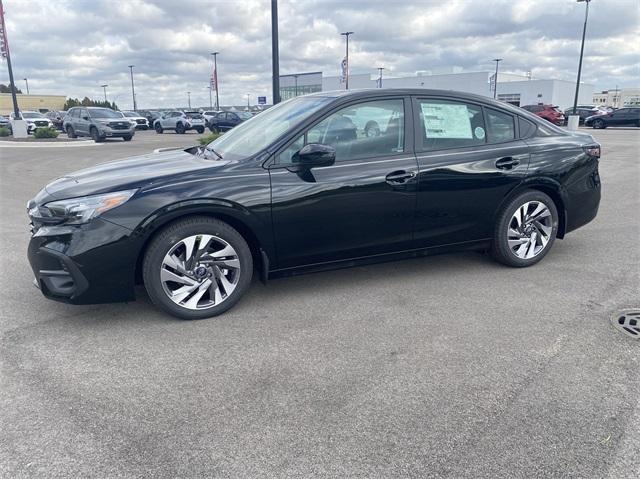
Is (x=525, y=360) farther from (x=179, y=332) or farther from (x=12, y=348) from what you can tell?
(x=12, y=348)

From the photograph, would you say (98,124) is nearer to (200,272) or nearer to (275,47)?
(275,47)

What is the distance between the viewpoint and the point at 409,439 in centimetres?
242

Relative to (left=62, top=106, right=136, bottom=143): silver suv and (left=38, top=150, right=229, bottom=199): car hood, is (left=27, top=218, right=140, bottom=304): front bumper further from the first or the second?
(left=62, top=106, right=136, bottom=143): silver suv

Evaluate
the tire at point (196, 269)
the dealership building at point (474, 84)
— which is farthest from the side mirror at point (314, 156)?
the dealership building at point (474, 84)

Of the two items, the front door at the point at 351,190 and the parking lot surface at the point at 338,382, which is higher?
the front door at the point at 351,190

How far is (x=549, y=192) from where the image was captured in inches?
194

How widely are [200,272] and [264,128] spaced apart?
145cm

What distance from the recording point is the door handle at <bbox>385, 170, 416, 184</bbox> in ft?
13.6

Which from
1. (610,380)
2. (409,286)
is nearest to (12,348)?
(409,286)

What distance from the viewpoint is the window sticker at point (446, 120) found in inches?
174

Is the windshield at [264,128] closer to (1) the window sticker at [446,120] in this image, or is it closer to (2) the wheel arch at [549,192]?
(1) the window sticker at [446,120]

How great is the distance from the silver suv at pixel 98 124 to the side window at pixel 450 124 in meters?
22.7

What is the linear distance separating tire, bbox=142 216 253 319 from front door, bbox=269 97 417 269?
0.34 metres

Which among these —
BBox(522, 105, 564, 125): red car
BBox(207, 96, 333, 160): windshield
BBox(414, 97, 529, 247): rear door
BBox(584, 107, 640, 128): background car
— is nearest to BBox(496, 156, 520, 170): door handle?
BBox(414, 97, 529, 247): rear door
